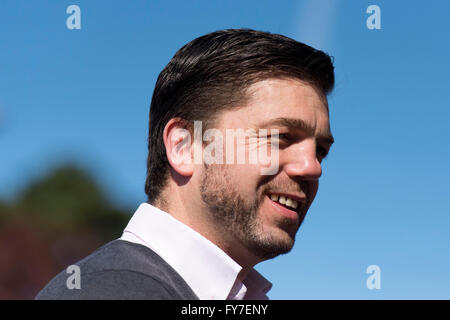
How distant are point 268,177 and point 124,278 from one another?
1.08m

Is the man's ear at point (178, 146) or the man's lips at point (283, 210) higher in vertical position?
the man's ear at point (178, 146)

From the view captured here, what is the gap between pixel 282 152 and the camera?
347 cm

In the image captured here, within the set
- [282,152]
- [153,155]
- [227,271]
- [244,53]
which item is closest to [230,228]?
[227,271]

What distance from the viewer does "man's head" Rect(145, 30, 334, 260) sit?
3436 millimetres

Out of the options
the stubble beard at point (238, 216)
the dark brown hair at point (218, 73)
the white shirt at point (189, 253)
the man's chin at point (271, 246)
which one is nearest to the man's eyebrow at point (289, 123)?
the dark brown hair at point (218, 73)

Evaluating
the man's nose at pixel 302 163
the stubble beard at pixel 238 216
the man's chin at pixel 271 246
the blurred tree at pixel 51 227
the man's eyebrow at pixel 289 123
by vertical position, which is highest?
the man's eyebrow at pixel 289 123

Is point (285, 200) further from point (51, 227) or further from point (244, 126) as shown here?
point (51, 227)

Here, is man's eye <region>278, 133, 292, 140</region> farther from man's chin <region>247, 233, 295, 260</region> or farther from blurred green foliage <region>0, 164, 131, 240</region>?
blurred green foliage <region>0, 164, 131, 240</region>

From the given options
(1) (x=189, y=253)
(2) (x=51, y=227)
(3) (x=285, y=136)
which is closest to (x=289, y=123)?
(3) (x=285, y=136)

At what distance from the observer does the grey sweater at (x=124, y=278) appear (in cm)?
276

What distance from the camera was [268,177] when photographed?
3.43 m

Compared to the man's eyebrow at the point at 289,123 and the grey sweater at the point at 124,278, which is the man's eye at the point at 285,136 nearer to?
the man's eyebrow at the point at 289,123
